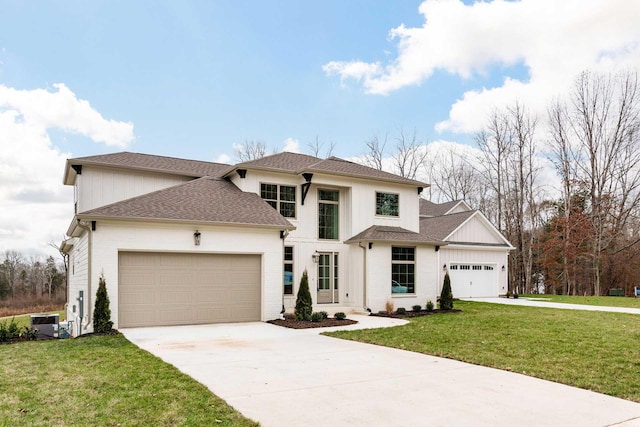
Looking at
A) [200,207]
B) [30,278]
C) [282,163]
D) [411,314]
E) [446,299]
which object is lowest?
[30,278]

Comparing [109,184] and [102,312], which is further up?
[109,184]

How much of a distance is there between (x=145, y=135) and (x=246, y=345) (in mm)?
17235

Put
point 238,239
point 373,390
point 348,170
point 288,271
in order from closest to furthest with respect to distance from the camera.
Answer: point 373,390, point 238,239, point 288,271, point 348,170

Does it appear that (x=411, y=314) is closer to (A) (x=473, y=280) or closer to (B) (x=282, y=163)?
(B) (x=282, y=163)

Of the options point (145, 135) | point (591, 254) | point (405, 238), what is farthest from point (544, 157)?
point (145, 135)

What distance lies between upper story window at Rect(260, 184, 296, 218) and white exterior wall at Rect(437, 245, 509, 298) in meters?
9.19

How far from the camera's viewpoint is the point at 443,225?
23984 mm

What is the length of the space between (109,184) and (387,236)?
32.9 ft

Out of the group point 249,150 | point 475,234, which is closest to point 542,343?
point 475,234

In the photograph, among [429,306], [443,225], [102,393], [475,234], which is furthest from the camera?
[443,225]

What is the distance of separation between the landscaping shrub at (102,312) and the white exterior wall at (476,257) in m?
15.4

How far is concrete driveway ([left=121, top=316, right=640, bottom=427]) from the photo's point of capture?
483 cm

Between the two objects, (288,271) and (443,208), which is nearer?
(288,271)

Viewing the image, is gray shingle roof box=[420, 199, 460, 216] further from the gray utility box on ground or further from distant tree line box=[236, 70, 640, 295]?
the gray utility box on ground
